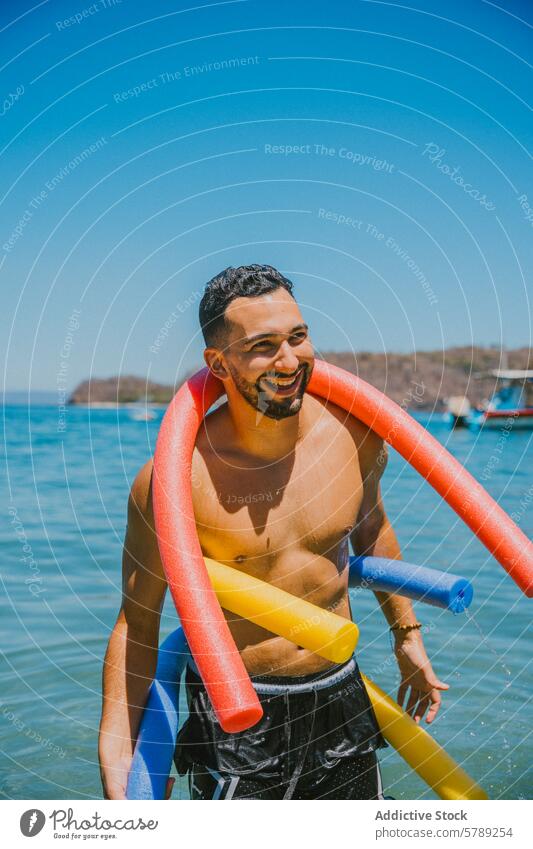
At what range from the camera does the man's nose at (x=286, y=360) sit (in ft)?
7.30

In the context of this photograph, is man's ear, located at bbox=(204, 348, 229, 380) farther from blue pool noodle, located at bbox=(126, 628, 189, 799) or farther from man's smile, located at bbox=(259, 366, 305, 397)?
blue pool noodle, located at bbox=(126, 628, 189, 799)

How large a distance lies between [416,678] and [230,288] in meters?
1.23

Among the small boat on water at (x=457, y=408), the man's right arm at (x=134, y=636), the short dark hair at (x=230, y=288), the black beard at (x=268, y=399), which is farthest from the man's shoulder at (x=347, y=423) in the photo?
the small boat on water at (x=457, y=408)

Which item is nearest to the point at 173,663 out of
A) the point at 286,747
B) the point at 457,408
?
the point at 286,747

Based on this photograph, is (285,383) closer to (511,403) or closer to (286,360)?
(286,360)

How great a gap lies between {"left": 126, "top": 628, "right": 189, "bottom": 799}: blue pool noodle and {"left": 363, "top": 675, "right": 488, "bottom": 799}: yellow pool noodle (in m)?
0.56

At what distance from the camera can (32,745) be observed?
3803 mm

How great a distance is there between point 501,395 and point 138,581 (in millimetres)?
24723

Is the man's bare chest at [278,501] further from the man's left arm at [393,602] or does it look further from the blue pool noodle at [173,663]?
the blue pool noodle at [173,663]

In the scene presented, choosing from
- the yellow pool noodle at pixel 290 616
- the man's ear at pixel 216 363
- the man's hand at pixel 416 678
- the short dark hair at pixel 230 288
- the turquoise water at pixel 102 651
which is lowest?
the turquoise water at pixel 102 651

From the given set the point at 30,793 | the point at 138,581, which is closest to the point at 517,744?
the point at 30,793

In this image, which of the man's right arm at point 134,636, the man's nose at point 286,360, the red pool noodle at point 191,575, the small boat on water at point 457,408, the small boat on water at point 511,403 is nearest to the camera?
the red pool noodle at point 191,575
